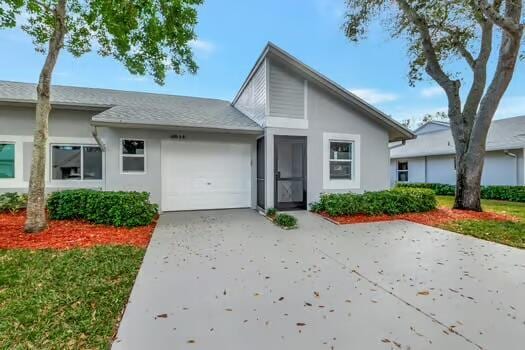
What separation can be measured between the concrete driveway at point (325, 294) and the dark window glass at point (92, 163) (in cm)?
514

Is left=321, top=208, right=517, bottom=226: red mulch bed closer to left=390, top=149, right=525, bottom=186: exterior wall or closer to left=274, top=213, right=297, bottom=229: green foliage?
left=274, top=213, right=297, bottom=229: green foliage

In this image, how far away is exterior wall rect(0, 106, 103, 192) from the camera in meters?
8.54

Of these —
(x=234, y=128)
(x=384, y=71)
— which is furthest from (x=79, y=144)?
(x=384, y=71)

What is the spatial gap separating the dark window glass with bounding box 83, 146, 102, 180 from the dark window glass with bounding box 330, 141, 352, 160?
320 inches

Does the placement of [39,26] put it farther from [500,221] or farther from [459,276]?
[500,221]

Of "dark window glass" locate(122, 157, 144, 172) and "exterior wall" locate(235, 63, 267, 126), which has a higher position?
"exterior wall" locate(235, 63, 267, 126)

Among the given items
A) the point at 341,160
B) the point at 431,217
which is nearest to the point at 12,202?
the point at 341,160

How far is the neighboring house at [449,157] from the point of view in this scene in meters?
13.2

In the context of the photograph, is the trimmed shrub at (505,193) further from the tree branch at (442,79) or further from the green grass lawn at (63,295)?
the green grass lawn at (63,295)

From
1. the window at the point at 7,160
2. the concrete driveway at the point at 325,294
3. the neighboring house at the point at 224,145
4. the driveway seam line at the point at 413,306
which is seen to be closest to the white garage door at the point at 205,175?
the neighboring house at the point at 224,145

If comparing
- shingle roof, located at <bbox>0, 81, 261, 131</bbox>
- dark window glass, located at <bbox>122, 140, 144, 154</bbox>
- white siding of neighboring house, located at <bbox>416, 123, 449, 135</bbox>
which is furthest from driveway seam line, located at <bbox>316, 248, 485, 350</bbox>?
white siding of neighboring house, located at <bbox>416, 123, 449, 135</bbox>

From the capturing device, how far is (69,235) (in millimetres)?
5891

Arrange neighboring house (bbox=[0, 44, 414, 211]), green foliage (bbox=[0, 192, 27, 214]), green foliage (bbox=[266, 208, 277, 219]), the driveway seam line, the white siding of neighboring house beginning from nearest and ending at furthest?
1. the driveway seam line
2. green foliage (bbox=[0, 192, 27, 214])
3. green foliage (bbox=[266, 208, 277, 219])
4. neighboring house (bbox=[0, 44, 414, 211])
5. the white siding of neighboring house

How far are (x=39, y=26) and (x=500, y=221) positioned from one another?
543 inches
